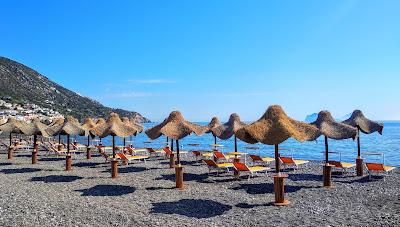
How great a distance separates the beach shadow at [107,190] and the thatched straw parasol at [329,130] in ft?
20.6

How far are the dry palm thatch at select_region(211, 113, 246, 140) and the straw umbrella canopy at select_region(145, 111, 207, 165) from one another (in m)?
2.68

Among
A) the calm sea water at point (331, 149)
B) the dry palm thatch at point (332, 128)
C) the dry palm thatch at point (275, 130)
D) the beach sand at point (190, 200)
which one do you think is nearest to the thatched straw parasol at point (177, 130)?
the beach sand at point (190, 200)

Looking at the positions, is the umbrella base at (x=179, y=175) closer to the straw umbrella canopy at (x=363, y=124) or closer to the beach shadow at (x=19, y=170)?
the straw umbrella canopy at (x=363, y=124)

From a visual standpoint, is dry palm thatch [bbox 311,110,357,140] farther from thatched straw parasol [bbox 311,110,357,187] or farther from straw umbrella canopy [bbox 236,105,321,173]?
straw umbrella canopy [bbox 236,105,321,173]

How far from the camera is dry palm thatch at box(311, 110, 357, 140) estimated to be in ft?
39.3

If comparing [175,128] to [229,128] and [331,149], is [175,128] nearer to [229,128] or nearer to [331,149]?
[229,128]

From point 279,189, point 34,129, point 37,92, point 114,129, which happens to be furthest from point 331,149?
point 37,92

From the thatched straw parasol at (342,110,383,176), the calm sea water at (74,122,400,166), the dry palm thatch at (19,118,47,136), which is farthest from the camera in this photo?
the calm sea water at (74,122,400,166)

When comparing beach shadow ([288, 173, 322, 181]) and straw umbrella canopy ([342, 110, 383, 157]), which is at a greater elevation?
straw umbrella canopy ([342, 110, 383, 157])

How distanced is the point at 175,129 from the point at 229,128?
436 cm

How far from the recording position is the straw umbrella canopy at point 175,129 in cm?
1239

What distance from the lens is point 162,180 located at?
13.6 m

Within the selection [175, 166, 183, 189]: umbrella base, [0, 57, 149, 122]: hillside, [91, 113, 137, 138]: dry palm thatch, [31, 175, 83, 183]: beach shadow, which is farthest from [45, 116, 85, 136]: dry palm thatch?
[0, 57, 149, 122]: hillside

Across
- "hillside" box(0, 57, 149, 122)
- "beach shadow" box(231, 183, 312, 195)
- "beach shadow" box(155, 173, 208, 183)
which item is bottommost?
"beach shadow" box(231, 183, 312, 195)
